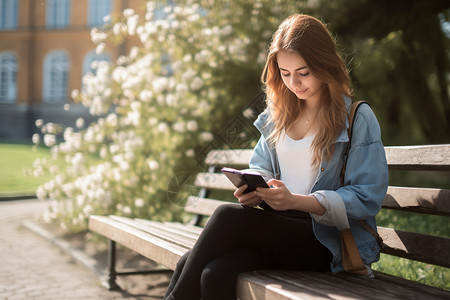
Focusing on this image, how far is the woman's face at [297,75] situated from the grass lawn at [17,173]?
4716 mm

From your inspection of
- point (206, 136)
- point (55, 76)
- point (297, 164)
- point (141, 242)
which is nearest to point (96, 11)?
point (55, 76)

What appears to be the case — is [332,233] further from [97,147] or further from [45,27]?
[45,27]

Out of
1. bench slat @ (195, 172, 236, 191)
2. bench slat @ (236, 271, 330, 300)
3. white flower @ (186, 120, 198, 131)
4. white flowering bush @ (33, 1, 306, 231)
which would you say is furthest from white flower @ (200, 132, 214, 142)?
bench slat @ (236, 271, 330, 300)

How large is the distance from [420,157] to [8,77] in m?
32.1

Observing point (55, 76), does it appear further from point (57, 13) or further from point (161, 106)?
point (161, 106)

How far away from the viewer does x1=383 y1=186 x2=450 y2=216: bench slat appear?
2201mm

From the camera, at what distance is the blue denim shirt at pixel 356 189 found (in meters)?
2.03

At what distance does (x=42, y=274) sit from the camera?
4.29 metres

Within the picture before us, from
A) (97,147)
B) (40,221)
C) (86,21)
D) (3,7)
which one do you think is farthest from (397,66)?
(3,7)

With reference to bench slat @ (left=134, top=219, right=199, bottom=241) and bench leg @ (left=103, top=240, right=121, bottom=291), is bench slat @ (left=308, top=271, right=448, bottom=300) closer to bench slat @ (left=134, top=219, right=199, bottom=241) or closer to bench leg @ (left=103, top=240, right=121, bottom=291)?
bench slat @ (left=134, top=219, right=199, bottom=241)

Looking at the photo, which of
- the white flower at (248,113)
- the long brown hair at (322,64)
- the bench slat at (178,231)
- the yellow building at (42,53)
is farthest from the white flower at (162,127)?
the yellow building at (42,53)

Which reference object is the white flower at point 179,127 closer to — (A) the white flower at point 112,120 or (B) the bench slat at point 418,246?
(A) the white flower at point 112,120

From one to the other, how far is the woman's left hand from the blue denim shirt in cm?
11

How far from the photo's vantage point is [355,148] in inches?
83.9
